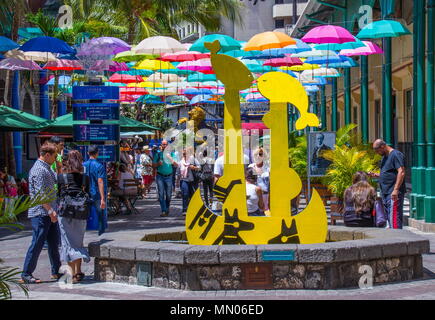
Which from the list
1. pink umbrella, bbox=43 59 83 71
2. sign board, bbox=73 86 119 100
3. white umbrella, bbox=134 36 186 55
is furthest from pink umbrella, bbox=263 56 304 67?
sign board, bbox=73 86 119 100

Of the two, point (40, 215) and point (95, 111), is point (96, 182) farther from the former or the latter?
point (95, 111)

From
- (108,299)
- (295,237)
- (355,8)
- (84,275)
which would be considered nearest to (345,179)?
(295,237)

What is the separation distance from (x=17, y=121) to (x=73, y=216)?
1027 centimetres

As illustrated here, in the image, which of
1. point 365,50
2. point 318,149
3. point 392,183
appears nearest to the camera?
point 392,183

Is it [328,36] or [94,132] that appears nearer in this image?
[94,132]

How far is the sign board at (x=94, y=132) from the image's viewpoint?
1558 centimetres

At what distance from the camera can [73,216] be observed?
9820 millimetres

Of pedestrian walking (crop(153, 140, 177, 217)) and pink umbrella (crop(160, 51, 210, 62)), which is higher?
pink umbrella (crop(160, 51, 210, 62))

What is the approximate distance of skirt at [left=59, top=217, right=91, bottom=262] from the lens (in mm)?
9797

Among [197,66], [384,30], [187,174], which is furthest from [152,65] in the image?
[384,30]

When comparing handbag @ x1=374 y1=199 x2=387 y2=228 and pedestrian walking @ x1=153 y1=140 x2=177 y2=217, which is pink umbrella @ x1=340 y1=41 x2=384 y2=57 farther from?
handbag @ x1=374 y1=199 x2=387 y2=228

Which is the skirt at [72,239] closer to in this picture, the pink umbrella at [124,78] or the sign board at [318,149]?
the sign board at [318,149]

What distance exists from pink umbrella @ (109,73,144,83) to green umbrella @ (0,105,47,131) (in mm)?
6122

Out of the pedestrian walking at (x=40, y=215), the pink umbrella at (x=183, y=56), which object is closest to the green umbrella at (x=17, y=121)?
the pink umbrella at (x=183, y=56)
